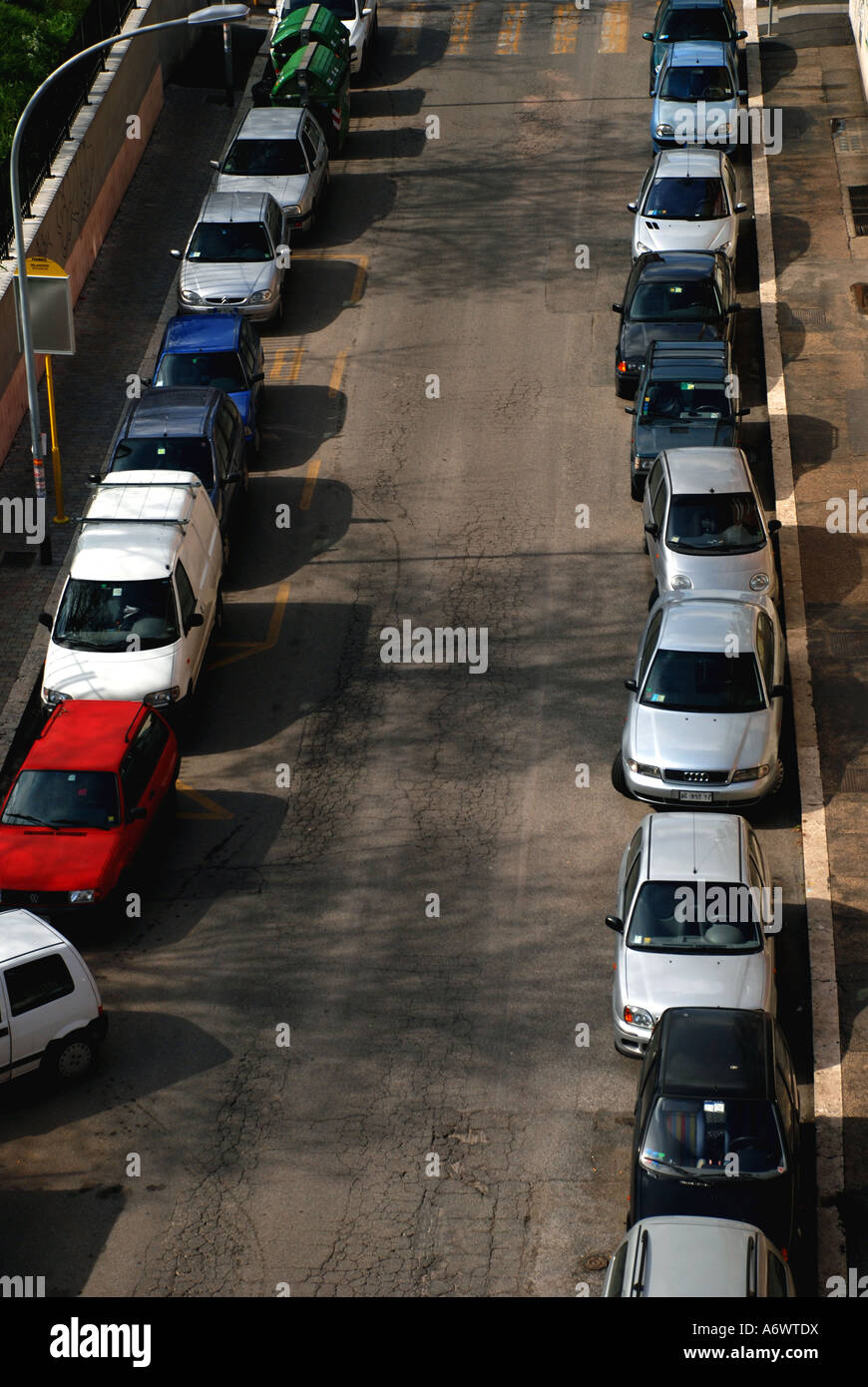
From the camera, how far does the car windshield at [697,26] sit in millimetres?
38812

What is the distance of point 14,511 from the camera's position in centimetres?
2689

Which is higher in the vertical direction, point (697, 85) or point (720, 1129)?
point (697, 85)

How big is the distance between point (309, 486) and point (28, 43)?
1298cm

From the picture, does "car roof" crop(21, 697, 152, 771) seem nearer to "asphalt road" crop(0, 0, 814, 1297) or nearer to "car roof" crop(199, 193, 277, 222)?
"asphalt road" crop(0, 0, 814, 1297)

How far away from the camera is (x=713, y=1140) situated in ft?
50.9

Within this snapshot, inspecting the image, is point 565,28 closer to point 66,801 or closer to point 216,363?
point 216,363

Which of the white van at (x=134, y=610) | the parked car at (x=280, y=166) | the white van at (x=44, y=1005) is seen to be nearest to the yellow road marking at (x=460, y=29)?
the parked car at (x=280, y=166)

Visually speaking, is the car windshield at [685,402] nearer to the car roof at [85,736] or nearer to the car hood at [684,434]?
the car hood at [684,434]

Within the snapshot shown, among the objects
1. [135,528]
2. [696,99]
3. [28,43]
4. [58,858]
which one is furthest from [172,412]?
[696,99]

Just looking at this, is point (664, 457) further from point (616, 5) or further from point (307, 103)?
point (616, 5)

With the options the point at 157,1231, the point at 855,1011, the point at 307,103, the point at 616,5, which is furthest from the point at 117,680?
the point at 616,5

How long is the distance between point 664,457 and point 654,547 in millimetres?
1325

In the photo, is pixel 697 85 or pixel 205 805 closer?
pixel 205 805

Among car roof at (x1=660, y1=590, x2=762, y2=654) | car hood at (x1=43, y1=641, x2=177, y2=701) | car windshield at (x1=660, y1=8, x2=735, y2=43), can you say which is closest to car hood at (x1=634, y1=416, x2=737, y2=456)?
car roof at (x1=660, y1=590, x2=762, y2=654)
